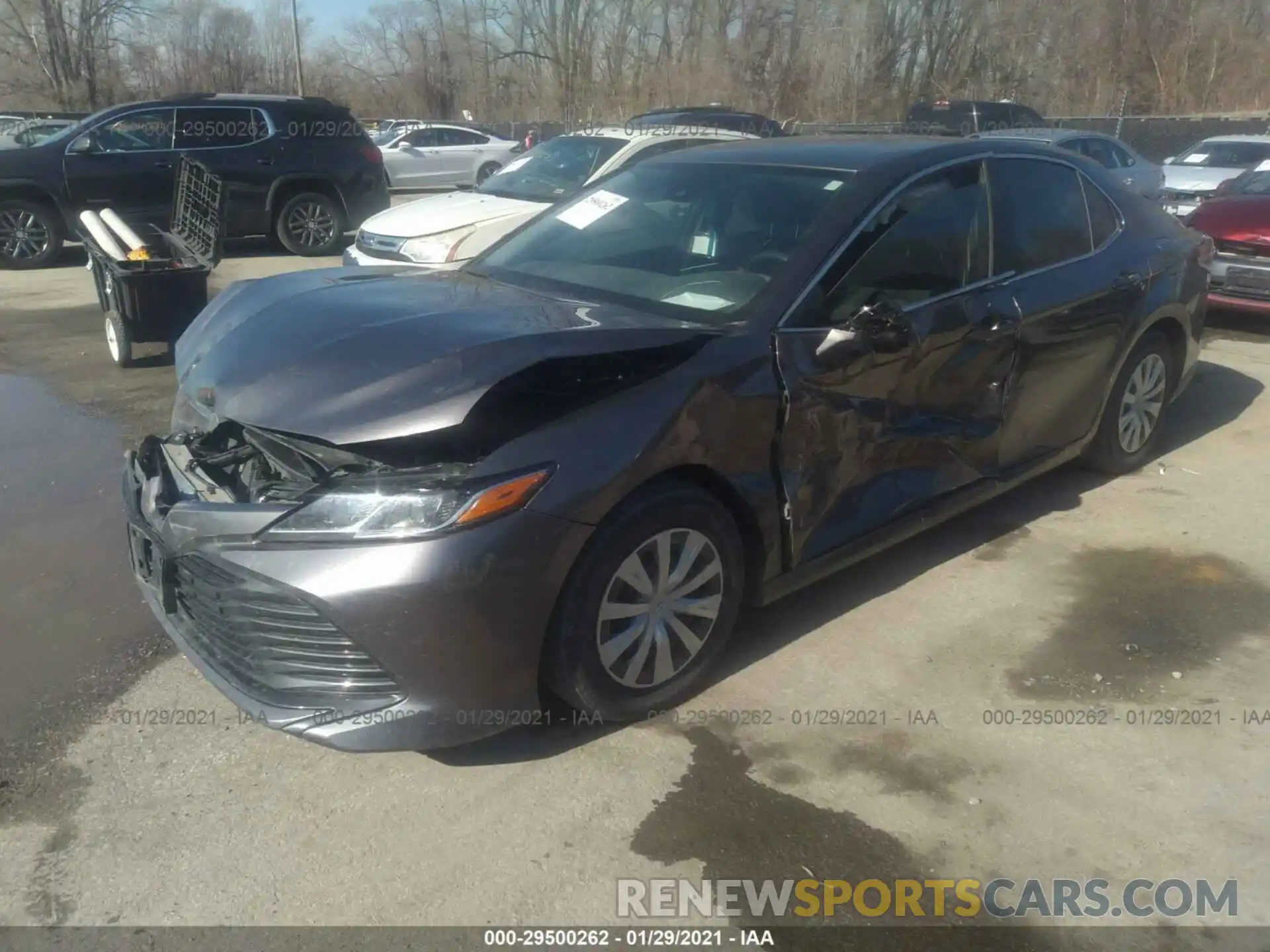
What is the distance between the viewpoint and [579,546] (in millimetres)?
2852

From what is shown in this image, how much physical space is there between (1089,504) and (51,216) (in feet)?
38.1

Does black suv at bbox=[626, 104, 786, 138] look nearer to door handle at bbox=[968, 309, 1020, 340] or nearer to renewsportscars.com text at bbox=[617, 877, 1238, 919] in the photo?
door handle at bbox=[968, 309, 1020, 340]

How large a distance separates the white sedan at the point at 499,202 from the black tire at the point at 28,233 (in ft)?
17.6

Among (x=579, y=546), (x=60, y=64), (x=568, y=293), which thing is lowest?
(x=579, y=546)

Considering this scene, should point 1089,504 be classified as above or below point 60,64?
below

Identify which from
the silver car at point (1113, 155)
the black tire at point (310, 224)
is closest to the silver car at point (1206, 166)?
the silver car at point (1113, 155)

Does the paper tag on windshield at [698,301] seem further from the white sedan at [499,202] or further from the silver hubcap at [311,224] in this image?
the silver hubcap at [311,224]

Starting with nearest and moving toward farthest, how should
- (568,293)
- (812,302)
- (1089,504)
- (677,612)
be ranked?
(677,612)
(812,302)
(568,293)
(1089,504)

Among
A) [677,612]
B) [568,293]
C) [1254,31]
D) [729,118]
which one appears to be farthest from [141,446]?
[1254,31]

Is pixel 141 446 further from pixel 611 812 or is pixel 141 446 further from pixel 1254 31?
pixel 1254 31

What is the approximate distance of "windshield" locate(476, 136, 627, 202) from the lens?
9.39 meters

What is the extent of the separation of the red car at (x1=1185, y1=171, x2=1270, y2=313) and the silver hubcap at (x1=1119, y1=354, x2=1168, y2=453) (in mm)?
3676

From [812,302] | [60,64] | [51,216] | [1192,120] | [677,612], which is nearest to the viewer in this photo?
[677,612]

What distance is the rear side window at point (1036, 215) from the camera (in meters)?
4.25
